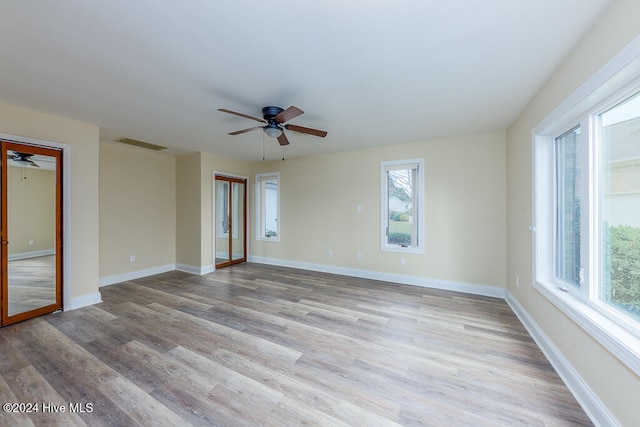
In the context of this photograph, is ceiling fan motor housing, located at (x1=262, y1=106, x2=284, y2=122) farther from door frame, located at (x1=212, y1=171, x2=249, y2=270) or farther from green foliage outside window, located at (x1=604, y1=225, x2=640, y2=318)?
door frame, located at (x1=212, y1=171, x2=249, y2=270)

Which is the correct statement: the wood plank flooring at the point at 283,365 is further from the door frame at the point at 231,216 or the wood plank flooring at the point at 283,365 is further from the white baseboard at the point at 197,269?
the door frame at the point at 231,216

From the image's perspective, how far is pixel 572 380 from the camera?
70.6 inches

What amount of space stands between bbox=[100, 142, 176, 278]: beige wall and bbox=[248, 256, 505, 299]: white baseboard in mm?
2363

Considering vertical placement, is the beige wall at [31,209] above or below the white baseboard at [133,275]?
above

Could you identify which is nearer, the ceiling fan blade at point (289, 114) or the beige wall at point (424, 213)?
the ceiling fan blade at point (289, 114)

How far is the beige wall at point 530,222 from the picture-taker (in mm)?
1341

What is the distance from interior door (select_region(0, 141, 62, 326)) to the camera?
9.22 ft

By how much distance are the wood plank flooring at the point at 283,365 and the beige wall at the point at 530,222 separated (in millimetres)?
262

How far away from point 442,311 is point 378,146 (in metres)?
2.91

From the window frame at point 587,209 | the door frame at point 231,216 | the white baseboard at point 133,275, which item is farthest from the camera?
the door frame at point 231,216

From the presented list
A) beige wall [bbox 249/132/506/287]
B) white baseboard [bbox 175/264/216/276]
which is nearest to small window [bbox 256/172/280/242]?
beige wall [bbox 249/132/506/287]

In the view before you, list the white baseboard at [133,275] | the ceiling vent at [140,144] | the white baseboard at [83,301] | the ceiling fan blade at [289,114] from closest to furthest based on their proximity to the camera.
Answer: the ceiling fan blade at [289,114], the white baseboard at [83,301], the ceiling vent at [140,144], the white baseboard at [133,275]

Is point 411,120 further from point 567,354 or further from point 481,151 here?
point 567,354

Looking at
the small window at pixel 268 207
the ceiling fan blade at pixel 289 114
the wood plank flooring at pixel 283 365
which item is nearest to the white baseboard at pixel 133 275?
the wood plank flooring at pixel 283 365
